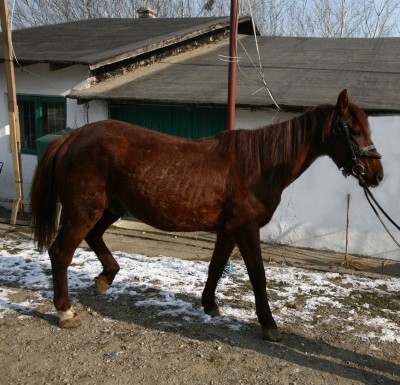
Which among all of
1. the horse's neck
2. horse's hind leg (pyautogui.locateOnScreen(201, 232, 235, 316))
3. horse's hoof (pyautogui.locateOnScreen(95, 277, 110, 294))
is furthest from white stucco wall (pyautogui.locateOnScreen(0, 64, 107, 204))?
the horse's neck

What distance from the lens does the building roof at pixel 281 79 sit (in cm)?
677

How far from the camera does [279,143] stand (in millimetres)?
3559

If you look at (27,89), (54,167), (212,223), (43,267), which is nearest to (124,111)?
(27,89)

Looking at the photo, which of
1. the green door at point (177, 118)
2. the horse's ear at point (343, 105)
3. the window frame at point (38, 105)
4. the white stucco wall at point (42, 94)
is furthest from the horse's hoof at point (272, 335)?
the window frame at point (38, 105)

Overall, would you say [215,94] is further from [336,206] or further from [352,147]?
[352,147]

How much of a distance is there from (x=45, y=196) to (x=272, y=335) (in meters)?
2.41

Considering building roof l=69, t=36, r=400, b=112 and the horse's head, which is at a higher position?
building roof l=69, t=36, r=400, b=112

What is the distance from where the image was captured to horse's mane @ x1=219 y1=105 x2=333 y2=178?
3531 mm

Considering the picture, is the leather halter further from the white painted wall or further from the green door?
the green door

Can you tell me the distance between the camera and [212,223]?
3.58 m

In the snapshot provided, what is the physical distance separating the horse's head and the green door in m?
4.06

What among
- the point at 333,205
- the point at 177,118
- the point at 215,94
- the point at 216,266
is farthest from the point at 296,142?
the point at 177,118

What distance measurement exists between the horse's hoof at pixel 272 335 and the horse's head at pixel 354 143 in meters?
1.49

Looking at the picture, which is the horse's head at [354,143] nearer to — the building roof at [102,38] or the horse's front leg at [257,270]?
the horse's front leg at [257,270]
